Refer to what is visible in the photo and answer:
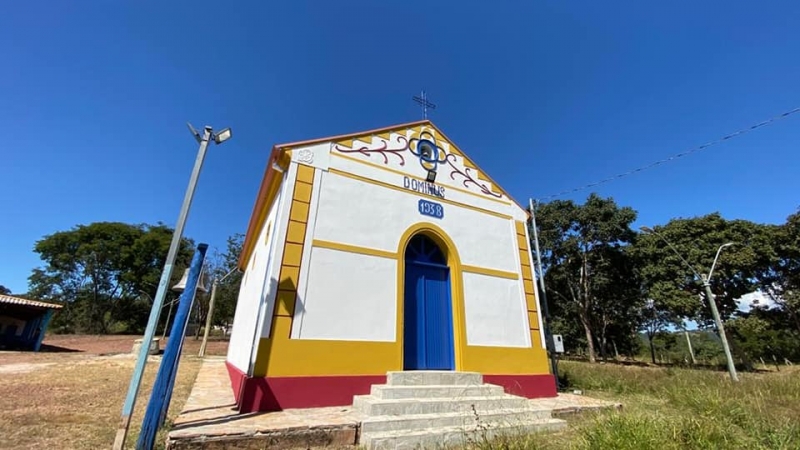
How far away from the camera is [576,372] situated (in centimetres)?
1173

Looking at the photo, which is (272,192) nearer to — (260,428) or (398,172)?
(398,172)

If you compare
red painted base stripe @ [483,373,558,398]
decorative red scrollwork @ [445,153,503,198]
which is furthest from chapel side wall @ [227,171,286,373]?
red painted base stripe @ [483,373,558,398]

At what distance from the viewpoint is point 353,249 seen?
673cm

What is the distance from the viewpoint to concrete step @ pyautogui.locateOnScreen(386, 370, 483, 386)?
5.91 metres

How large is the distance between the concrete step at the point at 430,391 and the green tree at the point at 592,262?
22.9 meters

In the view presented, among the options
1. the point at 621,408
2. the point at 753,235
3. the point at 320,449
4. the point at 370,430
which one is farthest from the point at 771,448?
the point at 753,235

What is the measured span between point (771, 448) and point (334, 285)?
5.91 meters

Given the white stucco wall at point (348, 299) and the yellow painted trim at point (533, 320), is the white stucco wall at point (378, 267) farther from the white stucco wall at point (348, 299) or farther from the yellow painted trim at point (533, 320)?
the yellow painted trim at point (533, 320)

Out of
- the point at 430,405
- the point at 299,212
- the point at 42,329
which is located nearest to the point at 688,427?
the point at 430,405

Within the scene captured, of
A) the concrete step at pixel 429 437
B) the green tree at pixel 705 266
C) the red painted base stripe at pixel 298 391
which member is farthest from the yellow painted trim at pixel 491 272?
the green tree at pixel 705 266

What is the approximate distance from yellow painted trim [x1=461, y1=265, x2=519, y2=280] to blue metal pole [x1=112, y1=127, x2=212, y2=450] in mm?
5626

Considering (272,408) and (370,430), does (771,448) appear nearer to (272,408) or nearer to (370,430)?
(370,430)

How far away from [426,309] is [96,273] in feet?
129

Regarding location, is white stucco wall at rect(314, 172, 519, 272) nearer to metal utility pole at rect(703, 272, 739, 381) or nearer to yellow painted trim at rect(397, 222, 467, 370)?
yellow painted trim at rect(397, 222, 467, 370)
